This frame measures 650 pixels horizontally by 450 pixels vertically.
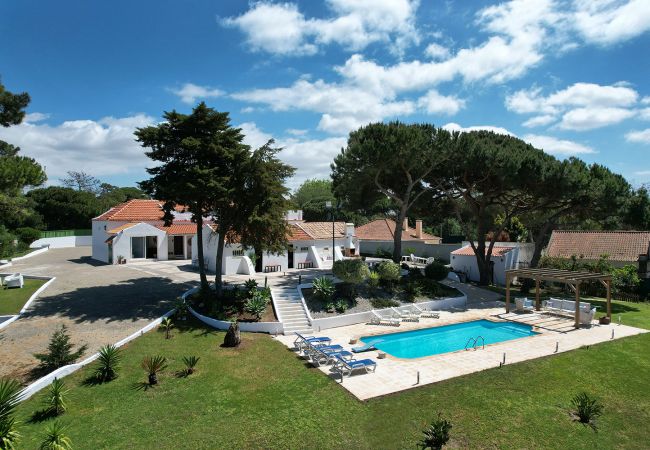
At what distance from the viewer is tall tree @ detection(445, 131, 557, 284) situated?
2606 cm

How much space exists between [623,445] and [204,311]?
1768 cm

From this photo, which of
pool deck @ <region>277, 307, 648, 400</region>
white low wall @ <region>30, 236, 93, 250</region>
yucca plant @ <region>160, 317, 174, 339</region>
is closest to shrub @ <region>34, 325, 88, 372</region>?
yucca plant @ <region>160, 317, 174, 339</region>

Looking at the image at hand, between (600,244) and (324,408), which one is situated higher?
(600,244)

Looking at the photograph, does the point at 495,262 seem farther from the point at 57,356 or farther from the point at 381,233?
the point at 57,356

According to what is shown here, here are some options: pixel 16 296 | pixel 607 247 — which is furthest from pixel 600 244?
pixel 16 296

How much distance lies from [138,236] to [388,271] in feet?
74.9

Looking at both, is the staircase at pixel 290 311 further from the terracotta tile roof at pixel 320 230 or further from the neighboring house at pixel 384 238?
the neighboring house at pixel 384 238

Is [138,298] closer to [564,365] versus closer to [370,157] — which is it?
[370,157]

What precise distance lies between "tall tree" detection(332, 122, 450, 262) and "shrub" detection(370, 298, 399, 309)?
537 cm

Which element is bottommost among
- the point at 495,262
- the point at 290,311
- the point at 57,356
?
the point at 57,356

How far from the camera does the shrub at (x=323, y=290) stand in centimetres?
2303

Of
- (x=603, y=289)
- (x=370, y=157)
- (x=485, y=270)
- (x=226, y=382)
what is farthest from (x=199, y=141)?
(x=603, y=289)

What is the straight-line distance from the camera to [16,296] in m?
22.8

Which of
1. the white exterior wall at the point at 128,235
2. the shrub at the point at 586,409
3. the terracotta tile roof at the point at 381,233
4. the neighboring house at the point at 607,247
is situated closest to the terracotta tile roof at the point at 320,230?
the terracotta tile roof at the point at 381,233
